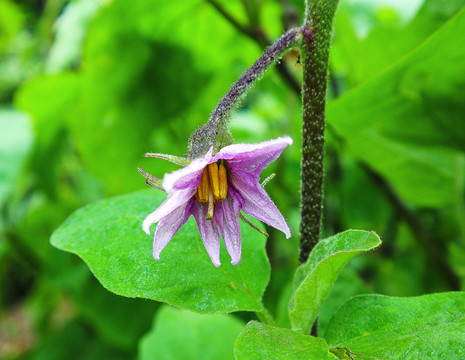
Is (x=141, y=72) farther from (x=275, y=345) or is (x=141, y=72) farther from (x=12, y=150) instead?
(x=275, y=345)

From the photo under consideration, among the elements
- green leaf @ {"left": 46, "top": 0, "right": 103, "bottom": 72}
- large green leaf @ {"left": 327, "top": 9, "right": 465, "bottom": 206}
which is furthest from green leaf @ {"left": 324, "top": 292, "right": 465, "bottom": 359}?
green leaf @ {"left": 46, "top": 0, "right": 103, "bottom": 72}

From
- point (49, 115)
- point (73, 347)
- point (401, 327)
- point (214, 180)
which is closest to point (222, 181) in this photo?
point (214, 180)

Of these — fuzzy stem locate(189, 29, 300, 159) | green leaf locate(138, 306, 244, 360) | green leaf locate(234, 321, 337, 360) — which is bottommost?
green leaf locate(138, 306, 244, 360)

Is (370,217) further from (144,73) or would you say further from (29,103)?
(29,103)

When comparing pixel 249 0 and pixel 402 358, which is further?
pixel 249 0

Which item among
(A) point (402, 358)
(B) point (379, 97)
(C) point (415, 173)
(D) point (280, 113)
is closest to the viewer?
(A) point (402, 358)

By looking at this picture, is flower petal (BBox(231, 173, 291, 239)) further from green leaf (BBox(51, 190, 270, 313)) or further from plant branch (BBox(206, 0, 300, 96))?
plant branch (BBox(206, 0, 300, 96))

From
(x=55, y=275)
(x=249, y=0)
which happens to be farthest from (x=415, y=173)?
(x=55, y=275)

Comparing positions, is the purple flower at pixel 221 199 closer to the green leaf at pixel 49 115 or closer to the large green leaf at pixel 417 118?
the large green leaf at pixel 417 118
